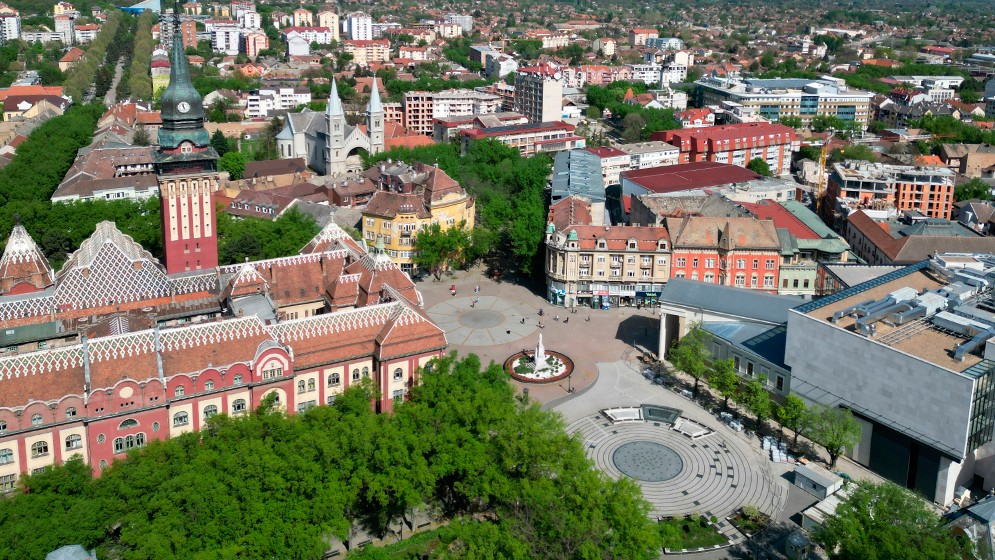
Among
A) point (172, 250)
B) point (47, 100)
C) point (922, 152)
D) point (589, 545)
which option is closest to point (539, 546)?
point (589, 545)

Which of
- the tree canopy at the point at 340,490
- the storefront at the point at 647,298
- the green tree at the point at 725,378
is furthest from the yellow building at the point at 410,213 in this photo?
the tree canopy at the point at 340,490

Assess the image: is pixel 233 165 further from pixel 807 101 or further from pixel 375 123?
pixel 807 101

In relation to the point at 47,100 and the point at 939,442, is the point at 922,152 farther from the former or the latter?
the point at 47,100

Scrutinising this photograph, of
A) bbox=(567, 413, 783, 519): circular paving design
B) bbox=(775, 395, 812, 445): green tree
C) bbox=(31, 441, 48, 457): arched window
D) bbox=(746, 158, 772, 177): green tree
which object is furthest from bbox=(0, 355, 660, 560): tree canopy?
bbox=(746, 158, 772, 177): green tree

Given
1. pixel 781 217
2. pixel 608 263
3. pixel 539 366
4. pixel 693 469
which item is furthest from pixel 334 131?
pixel 693 469

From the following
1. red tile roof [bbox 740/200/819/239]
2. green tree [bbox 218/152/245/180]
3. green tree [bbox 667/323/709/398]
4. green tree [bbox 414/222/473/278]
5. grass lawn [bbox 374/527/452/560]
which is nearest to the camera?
grass lawn [bbox 374/527/452/560]

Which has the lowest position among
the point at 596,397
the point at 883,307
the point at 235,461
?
Answer: the point at 596,397

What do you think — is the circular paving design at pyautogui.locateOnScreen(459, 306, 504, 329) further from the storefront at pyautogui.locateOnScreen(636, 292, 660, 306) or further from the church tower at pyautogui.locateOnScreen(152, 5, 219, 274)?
the church tower at pyautogui.locateOnScreen(152, 5, 219, 274)
